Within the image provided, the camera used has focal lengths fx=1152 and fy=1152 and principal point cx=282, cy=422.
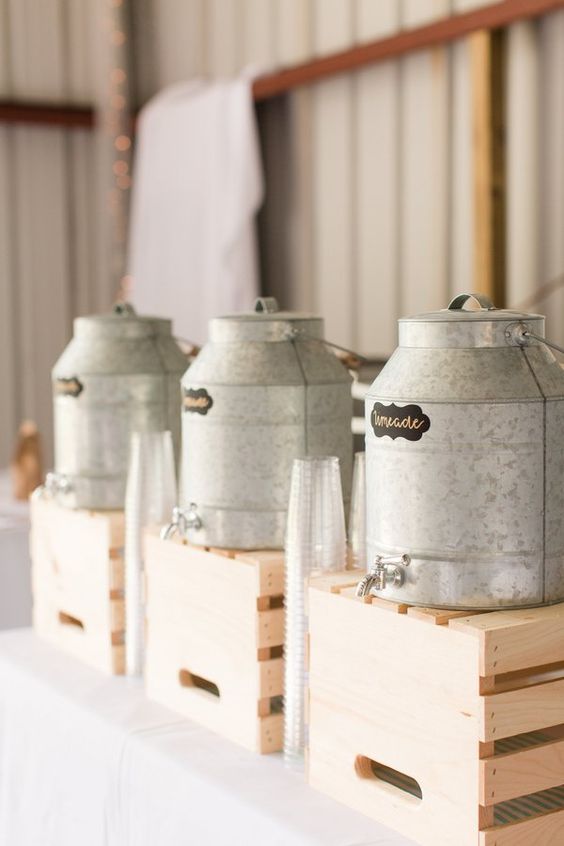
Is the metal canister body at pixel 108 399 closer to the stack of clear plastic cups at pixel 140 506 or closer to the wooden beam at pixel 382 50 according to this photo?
the stack of clear plastic cups at pixel 140 506

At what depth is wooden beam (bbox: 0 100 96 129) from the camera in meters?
4.91

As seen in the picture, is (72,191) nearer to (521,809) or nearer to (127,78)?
(127,78)

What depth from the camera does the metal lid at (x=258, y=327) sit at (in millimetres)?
1408

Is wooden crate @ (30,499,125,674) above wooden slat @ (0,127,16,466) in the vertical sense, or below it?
below

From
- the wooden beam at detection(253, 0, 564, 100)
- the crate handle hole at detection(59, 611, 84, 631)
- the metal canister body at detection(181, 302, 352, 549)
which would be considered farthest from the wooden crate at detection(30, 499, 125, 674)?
the wooden beam at detection(253, 0, 564, 100)

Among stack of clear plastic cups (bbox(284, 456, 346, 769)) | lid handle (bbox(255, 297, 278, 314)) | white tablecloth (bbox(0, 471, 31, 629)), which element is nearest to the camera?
stack of clear plastic cups (bbox(284, 456, 346, 769))

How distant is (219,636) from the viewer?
1.40 metres

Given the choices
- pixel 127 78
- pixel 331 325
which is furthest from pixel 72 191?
pixel 331 325

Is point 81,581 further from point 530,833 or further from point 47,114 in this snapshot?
point 47,114

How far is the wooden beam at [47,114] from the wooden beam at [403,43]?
113cm

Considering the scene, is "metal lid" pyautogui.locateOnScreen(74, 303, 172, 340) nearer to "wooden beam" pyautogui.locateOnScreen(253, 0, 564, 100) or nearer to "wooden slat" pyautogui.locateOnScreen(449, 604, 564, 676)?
"wooden slat" pyautogui.locateOnScreen(449, 604, 564, 676)

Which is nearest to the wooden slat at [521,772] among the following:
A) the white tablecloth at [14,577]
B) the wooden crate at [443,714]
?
the wooden crate at [443,714]

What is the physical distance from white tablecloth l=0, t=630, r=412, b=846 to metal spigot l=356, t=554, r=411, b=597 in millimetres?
239

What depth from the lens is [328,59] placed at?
389 cm
